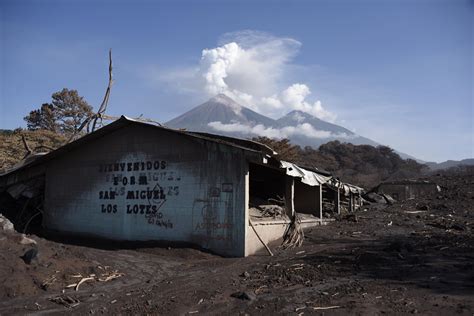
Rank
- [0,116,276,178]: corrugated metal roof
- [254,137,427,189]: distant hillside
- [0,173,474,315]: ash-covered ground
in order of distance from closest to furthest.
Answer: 1. [0,173,474,315]: ash-covered ground
2. [0,116,276,178]: corrugated metal roof
3. [254,137,427,189]: distant hillside

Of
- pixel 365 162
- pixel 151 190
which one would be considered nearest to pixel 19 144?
pixel 151 190

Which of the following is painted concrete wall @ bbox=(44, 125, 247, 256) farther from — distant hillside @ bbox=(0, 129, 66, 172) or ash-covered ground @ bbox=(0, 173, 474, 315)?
distant hillside @ bbox=(0, 129, 66, 172)

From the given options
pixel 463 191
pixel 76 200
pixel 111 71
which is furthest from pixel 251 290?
pixel 463 191

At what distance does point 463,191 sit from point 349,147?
29386 millimetres

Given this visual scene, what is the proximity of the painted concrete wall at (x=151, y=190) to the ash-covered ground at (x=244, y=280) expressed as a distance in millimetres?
730

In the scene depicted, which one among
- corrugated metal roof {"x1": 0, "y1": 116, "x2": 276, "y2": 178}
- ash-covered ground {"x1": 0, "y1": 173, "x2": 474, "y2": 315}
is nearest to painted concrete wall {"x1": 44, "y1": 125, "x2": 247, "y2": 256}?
corrugated metal roof {"x1": 0, "y1": 116, "x2": 276, "y2": 178}

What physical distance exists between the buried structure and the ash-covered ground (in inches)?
28.8

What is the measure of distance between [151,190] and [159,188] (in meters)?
0.34

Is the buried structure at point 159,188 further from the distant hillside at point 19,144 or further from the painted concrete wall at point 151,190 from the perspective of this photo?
the distant hillside at point 19,144

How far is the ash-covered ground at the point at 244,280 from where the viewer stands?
271 inches

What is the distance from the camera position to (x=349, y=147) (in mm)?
61250

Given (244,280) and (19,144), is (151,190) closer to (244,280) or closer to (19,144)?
(244,280)

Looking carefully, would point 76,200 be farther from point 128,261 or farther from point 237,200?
point 237,200

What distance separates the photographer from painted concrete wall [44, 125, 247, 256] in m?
11.9
